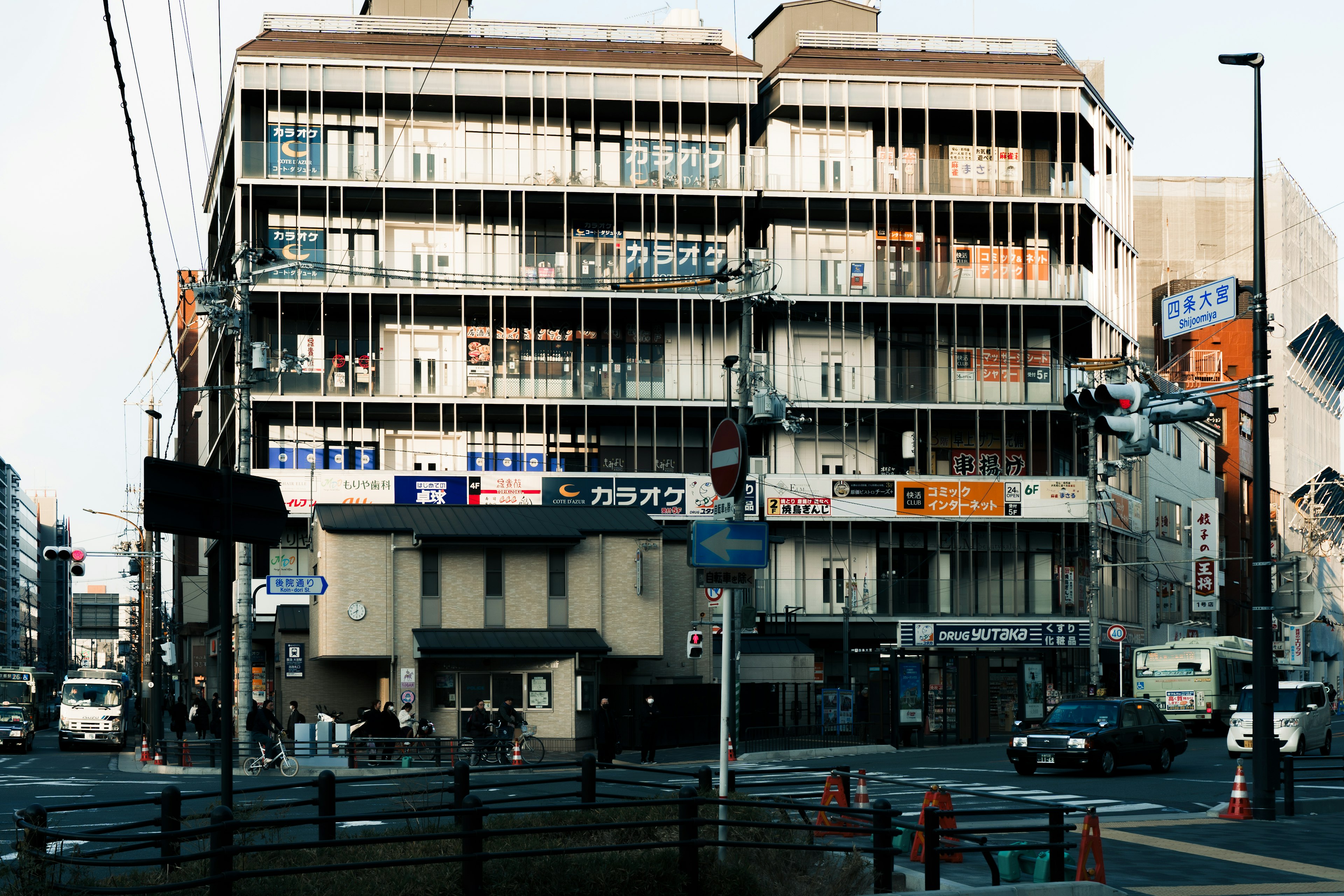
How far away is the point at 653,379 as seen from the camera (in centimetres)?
5688

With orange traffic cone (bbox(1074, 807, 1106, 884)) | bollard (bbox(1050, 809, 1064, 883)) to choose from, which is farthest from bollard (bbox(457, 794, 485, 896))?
orange traffic cone (bbox(1074, 807, 1106, 884))

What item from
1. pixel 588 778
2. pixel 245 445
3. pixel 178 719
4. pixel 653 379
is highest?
pixel 653 379

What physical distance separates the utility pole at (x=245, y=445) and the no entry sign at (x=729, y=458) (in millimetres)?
23239

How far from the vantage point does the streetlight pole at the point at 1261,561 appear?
70.9 ft

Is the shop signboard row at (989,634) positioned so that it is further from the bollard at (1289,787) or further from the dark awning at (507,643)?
the bollard at (1289,787)

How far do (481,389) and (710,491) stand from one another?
9.25m

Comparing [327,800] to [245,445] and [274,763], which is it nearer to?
[274,763]

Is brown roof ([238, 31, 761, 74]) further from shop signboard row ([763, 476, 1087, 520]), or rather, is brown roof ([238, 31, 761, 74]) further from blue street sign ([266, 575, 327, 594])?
blue street sign ([266, 575, 327, 594])

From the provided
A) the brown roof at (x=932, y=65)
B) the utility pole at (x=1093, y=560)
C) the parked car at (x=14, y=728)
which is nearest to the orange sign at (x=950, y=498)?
the utility pole at (x=1093, y=560)

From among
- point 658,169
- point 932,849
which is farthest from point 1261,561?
point 658,169

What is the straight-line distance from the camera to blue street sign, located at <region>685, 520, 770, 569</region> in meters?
12.9

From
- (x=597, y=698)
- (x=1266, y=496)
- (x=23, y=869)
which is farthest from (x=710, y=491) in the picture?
(x=23, y=869)

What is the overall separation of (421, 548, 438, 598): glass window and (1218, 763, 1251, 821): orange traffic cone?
26.7 metres

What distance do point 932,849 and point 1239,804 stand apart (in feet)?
38.3
